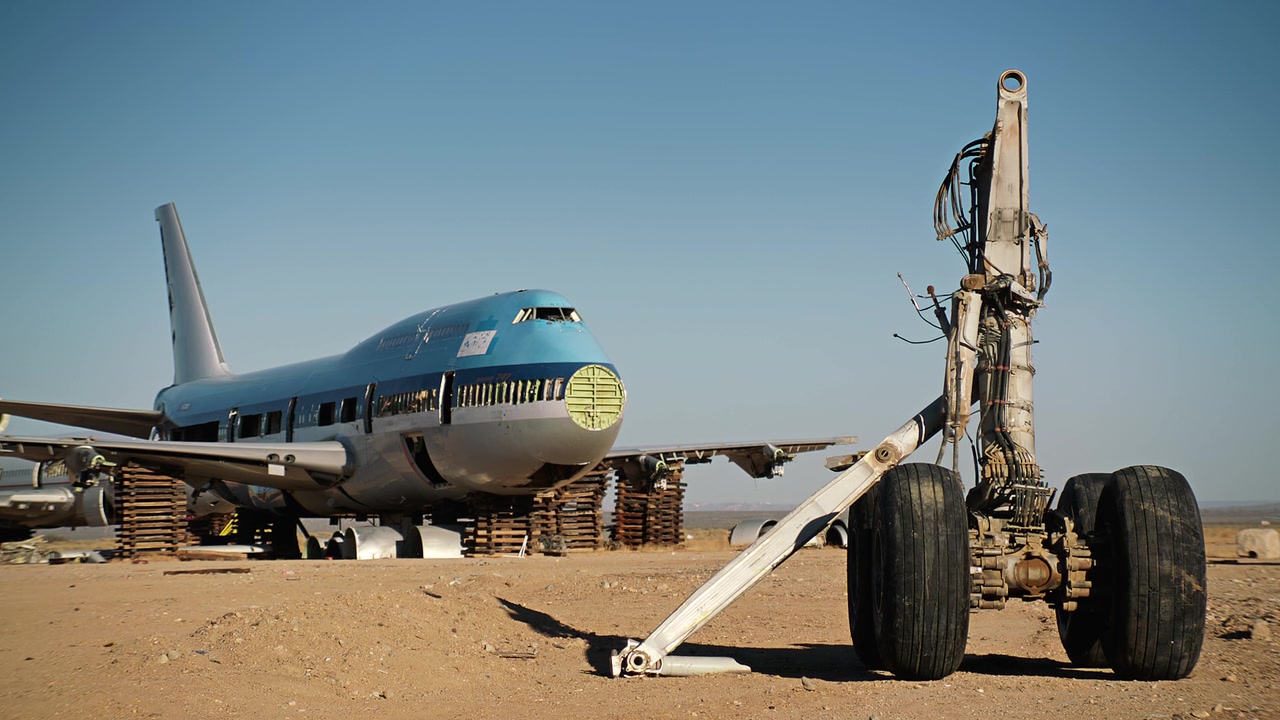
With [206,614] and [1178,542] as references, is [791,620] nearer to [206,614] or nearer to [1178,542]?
[1178,542]

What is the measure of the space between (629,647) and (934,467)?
2.67m

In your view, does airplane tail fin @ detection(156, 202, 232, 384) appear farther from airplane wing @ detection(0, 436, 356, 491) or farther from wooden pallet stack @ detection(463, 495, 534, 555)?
wooden pallet stack @ detection(463, 495, 534, 555)

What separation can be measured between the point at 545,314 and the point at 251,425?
446 inches

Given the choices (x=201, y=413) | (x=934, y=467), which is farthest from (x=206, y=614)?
(x=201, y=413)

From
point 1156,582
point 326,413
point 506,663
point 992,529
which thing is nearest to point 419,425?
point 326,413

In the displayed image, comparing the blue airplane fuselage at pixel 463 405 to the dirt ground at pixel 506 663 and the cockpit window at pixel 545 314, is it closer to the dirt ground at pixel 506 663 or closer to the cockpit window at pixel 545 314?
the cockpit window at pixel 545 314

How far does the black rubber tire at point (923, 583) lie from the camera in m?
7.59

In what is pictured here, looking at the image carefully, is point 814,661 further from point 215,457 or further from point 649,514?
point 649,514

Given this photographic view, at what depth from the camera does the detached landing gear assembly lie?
7.66 m

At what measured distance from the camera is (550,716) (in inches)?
277

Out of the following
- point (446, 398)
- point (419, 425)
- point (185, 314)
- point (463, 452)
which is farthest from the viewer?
point (185, 314)

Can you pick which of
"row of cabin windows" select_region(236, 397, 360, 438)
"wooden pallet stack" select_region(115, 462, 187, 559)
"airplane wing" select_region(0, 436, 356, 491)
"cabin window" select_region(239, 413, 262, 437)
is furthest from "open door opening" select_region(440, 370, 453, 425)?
"cabin window" select_region(239, 413, 262, 437)

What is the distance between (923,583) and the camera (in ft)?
24.9

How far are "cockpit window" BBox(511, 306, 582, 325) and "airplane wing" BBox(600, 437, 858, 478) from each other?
285 inches
